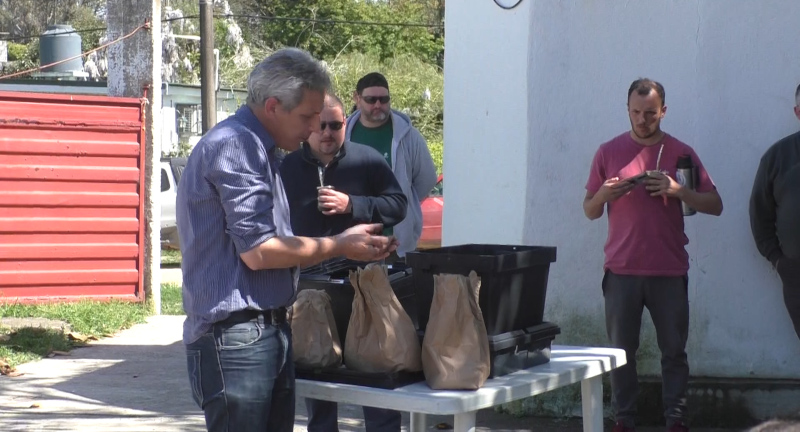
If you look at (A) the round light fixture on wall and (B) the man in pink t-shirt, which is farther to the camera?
(A) the round light fixture on wall

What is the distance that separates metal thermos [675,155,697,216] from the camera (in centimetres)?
523

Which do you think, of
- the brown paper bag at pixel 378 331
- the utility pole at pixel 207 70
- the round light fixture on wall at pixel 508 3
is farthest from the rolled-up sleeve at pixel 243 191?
the utility pole at pixel 207 70

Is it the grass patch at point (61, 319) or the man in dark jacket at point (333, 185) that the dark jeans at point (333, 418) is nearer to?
the man in dark jacket at point (333, 185)

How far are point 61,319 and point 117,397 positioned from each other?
9.91 feet

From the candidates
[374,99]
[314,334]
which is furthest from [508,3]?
[314,334]

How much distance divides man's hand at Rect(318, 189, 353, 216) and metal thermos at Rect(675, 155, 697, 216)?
1785mm

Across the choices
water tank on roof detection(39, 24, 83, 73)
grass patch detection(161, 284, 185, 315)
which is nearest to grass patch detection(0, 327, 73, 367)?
grass patch detection(161, 284, 185, 315)

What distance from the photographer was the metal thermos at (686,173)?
17.1 ft

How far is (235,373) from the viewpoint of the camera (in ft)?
10.5

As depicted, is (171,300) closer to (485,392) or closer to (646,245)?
(646,245)

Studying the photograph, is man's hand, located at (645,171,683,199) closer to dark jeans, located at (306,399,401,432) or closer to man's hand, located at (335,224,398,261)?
dark jeans, located at (306,399,401,432)

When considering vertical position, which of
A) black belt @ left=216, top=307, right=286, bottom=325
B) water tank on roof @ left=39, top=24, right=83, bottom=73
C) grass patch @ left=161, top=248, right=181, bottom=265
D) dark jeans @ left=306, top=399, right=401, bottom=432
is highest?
water tank on roof @ left=39, top=24, right=83, bottom=73

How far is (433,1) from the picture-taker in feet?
156

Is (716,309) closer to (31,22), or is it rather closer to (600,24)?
(600,24)
